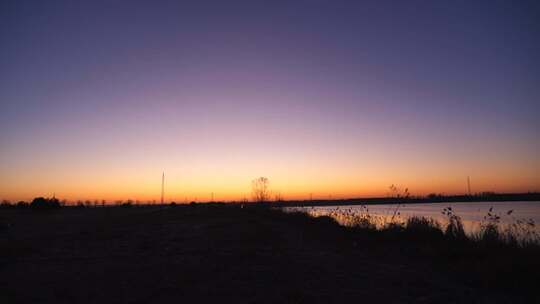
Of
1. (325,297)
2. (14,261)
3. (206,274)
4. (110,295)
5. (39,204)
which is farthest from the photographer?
(39,204)

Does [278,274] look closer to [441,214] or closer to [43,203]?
[441,214]

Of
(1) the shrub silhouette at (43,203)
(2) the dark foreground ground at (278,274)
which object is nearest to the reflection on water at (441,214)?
(2) the dark foreground ground at (278,274)

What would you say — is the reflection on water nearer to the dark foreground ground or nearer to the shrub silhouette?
the dark foreground ground

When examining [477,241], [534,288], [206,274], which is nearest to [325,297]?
[206,274]

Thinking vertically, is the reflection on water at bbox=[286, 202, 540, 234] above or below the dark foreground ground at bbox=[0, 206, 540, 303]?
below

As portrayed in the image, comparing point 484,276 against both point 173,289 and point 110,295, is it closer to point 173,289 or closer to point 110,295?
point 173,289

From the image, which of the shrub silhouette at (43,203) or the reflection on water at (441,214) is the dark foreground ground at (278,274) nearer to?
the reflection on water at (441,214)

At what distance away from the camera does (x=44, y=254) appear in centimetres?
1188

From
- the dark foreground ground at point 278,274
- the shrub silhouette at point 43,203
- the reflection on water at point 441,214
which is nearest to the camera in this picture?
the dark foreground ground at point 278,274

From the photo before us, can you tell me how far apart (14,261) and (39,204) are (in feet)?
167

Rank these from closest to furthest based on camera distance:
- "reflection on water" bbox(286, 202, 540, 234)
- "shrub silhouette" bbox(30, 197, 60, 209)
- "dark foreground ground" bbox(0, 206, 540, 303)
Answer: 1. "dark foreground ground" bbox(0, 206, 540, 303)
2. "reflection on water" bbox(286, 202, 540, 234)
3. "shrub silhouette" bbox(30, 197, 60, 209)

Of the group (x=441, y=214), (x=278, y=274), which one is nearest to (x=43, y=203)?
(x=441, y=214)

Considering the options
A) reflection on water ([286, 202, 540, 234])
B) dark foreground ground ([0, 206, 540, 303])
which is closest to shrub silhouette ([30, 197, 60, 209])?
reflection on water ([286, 202, 540, 234])

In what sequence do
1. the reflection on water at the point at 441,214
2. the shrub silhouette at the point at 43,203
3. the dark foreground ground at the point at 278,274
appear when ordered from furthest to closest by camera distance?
the shrub silhouette at the point at 43,203
the reflection on water at the point at 441,214
the dark foreground ground at the point at 278,274
